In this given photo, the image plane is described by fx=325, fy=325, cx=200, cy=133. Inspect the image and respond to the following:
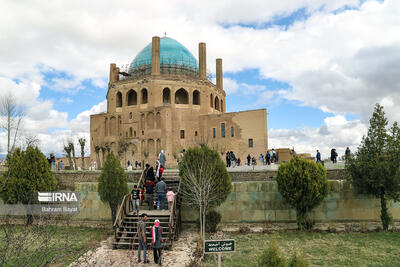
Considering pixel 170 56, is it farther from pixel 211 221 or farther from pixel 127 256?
pixel 127 256

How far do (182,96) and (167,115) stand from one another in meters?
5.81

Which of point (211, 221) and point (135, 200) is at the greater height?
point (135, 200)

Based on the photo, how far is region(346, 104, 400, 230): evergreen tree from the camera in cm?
1239

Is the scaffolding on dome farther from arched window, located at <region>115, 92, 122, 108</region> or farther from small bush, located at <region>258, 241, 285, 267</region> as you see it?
small bush, located at <region>258, 241, 285, 267</region>

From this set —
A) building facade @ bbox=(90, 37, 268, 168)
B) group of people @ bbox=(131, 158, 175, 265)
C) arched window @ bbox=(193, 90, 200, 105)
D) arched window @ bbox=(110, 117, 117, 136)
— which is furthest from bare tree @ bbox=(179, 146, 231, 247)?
arched window @ bbox=(110, 117, 117, 136)

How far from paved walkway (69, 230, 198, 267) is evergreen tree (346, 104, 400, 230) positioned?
279 inches

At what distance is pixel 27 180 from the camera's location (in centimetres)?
1490

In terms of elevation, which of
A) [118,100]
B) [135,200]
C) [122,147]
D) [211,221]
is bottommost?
[211,221]

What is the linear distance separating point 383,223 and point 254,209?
5.10 metres

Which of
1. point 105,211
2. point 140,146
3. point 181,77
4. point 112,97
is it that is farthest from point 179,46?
point 105,211

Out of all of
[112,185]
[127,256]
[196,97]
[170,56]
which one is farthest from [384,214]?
[170,56]

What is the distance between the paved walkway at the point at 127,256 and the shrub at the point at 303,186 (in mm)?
4199

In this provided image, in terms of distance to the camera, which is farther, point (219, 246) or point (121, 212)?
point (121, 212)

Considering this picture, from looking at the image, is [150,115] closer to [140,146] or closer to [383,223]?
[140,146]
